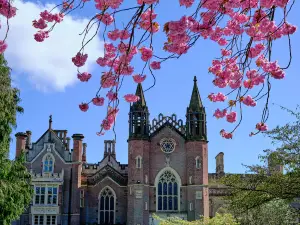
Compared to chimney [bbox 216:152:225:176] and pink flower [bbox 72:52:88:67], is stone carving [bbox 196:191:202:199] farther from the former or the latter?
pink flower [bbox 72:52:88:67]

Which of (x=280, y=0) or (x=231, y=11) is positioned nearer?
(x=280, y=0)

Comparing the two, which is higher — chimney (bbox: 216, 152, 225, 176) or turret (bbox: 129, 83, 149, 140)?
turret (bbox: 129, 83, 149, 140)

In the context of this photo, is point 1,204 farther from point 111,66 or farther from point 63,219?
point 111,66

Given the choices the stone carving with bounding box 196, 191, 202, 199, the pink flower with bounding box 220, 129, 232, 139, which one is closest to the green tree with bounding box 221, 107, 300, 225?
the pink flower with bounding box 220, 129, 232, 139

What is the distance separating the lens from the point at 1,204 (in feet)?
87.1

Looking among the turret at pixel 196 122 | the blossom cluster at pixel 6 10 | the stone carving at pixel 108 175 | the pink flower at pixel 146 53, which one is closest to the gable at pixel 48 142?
the stone carving at pixel 108 175

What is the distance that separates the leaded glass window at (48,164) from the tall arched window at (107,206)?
4358 mm

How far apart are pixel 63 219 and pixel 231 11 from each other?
118ft

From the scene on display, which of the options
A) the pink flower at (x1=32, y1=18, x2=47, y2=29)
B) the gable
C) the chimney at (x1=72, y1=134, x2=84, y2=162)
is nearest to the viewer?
the pink flower at (x1=32, y1=18, x2=47, y2=29)

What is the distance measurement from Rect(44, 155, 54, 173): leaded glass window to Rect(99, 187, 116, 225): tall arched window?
14.3ft

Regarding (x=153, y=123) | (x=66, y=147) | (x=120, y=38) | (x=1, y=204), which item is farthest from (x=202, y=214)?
(x=120, y=38)

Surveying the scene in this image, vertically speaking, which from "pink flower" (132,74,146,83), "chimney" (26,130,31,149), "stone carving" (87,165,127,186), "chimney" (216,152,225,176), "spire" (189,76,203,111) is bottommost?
"pink flower" (132,74,146,83)

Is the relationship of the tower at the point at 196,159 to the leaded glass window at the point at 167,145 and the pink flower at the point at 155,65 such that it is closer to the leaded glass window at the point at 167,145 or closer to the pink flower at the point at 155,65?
the leaded glass window at the point at 167,145

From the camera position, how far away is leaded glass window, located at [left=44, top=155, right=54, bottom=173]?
42.2 m
